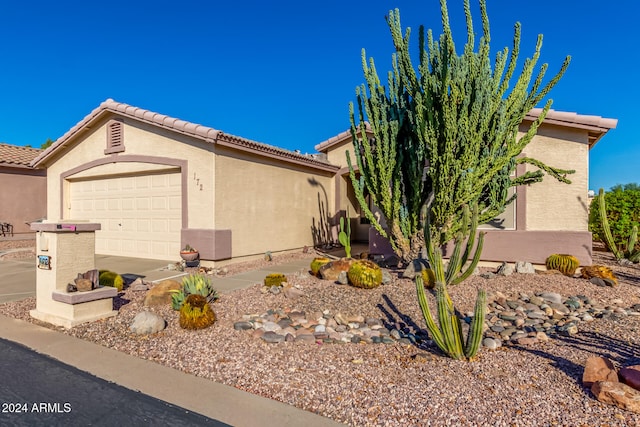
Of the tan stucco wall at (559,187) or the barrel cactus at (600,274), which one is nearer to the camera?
the barrel cactus at (600,274)

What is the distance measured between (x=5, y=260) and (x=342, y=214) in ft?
37.2

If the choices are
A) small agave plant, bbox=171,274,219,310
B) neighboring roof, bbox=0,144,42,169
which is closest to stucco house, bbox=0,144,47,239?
neighboring roof, bbox=0,144,42,169

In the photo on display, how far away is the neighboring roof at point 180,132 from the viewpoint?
9.98 m

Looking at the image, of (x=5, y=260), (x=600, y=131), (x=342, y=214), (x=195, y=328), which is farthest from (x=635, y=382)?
(x=5, y=260)

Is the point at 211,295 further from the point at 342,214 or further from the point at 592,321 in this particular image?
the point at 342,214

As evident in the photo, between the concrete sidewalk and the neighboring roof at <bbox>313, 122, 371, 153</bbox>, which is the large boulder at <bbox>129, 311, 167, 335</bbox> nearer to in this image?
the concrete sidewalk

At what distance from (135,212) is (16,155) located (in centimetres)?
1016

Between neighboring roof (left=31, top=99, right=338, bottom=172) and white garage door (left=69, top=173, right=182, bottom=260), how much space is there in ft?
4.86

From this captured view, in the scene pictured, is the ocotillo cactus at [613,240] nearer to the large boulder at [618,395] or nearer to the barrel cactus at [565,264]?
the barrel cactus at [565,264]

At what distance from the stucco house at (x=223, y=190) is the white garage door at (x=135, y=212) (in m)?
0.03

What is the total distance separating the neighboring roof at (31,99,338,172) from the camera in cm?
998

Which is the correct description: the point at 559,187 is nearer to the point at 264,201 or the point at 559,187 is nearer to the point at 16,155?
the point at 264,201

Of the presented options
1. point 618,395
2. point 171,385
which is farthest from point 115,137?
point 618,395

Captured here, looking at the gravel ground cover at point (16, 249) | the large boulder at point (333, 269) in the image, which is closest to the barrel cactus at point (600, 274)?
the large boulder at point (333, 269)
